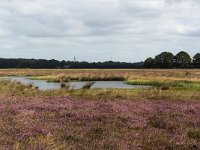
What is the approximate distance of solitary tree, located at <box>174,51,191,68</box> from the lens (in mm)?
179500

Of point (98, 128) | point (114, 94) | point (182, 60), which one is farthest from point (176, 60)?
point (98, 128)

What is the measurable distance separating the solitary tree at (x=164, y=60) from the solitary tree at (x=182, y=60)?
2268 millimetres

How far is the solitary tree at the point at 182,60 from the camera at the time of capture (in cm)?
17950

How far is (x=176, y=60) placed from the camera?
185m

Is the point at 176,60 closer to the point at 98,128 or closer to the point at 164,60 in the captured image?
the point at 164,60

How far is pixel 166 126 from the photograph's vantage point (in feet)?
51.6

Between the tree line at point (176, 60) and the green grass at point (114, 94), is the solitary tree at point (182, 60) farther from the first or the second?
the green grass at point (114, 94)

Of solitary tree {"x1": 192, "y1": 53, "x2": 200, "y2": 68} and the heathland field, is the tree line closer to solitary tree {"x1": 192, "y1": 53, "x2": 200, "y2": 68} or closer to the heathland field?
solitary tree {"x1": 192, "y1": 53, "x2": 200, "y2": 68}

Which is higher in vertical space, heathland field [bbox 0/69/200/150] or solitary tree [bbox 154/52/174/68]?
solitary tree [bbox 154/52/174/68]

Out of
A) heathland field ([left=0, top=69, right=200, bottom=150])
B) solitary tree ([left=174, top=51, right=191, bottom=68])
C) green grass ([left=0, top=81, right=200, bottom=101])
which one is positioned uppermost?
solitary tree ([left=174, top=51, right=191, bottom=68])

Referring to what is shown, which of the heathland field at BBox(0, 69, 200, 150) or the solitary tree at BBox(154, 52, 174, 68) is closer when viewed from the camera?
the heathland field at BBox(0, 69, 200, 150)

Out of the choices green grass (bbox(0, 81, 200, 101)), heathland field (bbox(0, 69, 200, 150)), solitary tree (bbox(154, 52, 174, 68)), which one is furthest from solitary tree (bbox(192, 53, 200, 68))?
heathland field (bbox(0, 69, 200, 150))

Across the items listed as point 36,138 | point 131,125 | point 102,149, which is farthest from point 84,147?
point 131,125

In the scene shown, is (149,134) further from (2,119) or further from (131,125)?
(2,119)
